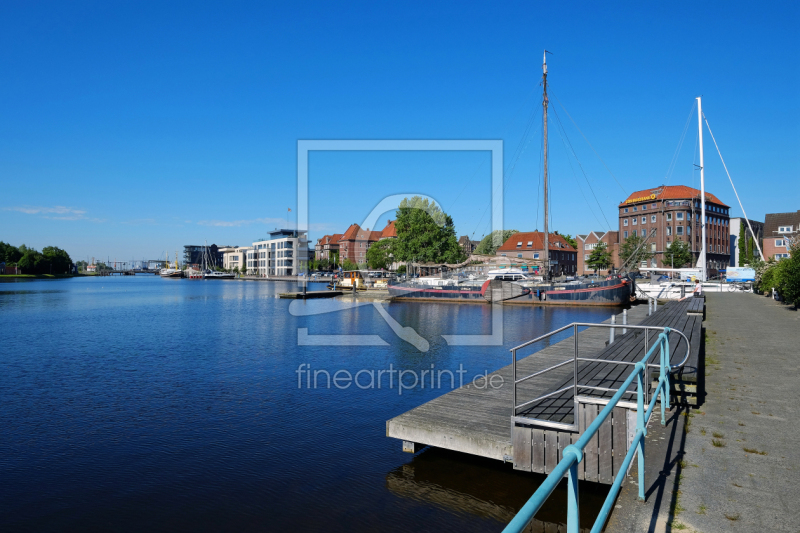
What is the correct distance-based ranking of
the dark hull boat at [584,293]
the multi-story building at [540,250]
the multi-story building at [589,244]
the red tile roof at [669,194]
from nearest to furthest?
the dark hull boat at [584,293]
the red tile roof at [669,194]
the multi-story building at [540,250]
the multi-story building at [589,244]

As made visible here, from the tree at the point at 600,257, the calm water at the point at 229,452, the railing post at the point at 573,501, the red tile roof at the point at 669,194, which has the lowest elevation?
the calm water at the point at 229,452

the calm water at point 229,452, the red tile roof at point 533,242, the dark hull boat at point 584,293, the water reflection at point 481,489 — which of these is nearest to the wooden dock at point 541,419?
the water reflection at point 481,489

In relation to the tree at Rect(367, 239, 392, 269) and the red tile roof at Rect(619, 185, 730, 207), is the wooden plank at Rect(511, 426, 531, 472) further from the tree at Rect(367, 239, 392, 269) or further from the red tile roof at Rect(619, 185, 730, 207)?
the tree at Rect(367, 239, 392, 269)

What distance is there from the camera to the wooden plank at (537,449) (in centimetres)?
793

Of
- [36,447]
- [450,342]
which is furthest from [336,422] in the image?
[450,342]

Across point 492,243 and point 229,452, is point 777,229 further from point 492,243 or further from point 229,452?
point 229,452

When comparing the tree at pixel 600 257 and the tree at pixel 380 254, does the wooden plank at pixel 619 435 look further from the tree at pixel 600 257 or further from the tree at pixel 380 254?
the tree at pixel 380 254

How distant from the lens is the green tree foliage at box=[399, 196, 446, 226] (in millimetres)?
94188

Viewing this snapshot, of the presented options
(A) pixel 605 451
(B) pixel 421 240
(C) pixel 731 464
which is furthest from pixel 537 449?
(B) pixel 421 240

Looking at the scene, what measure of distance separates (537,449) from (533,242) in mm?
109621

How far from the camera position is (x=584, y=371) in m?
10.2

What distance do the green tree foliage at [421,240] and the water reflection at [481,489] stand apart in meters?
77.4

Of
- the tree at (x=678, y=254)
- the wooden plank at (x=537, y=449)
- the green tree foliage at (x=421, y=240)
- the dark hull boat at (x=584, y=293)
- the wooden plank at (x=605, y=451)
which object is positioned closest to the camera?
the wooden plank at (x=605, y=451)

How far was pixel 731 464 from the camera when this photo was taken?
5.73 metres
